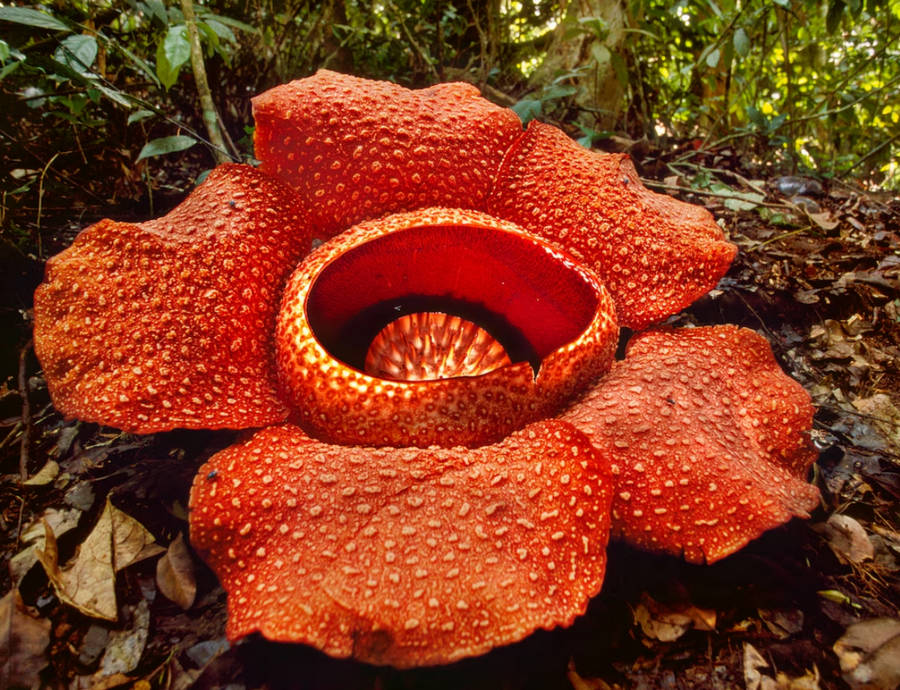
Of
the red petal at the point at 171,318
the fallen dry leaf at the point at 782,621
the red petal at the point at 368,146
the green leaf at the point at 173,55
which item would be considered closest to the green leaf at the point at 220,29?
the green leaf at the point at 173,55

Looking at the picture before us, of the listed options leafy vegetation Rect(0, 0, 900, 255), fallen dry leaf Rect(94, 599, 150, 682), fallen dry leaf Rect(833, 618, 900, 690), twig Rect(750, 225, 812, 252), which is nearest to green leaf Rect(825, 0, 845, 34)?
leafy vegetation Rect(0, 0, 900, 255)

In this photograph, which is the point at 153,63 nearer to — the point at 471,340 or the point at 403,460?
the point at 471,340

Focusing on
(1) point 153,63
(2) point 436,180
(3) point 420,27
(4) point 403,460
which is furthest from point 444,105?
(3) point 420,27

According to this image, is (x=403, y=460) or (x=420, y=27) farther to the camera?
(x=420, y=27)

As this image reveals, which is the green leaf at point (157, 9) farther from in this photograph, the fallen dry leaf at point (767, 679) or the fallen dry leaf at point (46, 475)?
the fallen dry leaf at point (767, 679)

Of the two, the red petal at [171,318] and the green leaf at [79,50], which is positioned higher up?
the green leaf at [79,50]

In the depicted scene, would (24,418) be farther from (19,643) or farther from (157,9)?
(157,9)

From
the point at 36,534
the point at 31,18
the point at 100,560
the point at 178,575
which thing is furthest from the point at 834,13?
the point at 36,534
